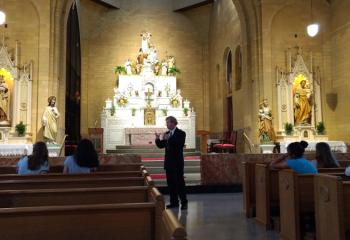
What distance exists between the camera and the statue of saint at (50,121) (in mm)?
11328

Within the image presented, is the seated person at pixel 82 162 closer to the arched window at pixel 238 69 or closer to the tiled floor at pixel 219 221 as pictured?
the tiled floor at pixel 219 221

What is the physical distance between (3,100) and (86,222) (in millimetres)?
10811

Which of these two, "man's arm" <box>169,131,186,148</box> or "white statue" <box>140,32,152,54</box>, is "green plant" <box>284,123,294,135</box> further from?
"white statue" <box>140,32,152,54</box>

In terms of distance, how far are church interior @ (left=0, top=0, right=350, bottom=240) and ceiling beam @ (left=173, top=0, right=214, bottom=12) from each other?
0.07 m

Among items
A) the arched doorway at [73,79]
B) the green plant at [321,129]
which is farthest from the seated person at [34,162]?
the arched doorway at [73,79]

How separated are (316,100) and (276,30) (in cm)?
280

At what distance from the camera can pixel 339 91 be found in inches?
503

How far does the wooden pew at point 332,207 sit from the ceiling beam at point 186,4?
56.1 feet

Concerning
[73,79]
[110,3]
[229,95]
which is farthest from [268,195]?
[110,3]

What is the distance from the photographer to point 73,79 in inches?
690

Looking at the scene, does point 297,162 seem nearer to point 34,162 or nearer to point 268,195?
point 268,195

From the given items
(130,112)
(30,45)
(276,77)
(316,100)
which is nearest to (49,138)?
(30,45)

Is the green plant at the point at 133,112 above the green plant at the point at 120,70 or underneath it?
underneath

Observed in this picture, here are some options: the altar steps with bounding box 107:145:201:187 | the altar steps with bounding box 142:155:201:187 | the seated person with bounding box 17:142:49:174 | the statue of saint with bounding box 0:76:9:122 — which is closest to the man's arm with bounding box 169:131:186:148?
the seated person with bounding box 17:142:49:174
